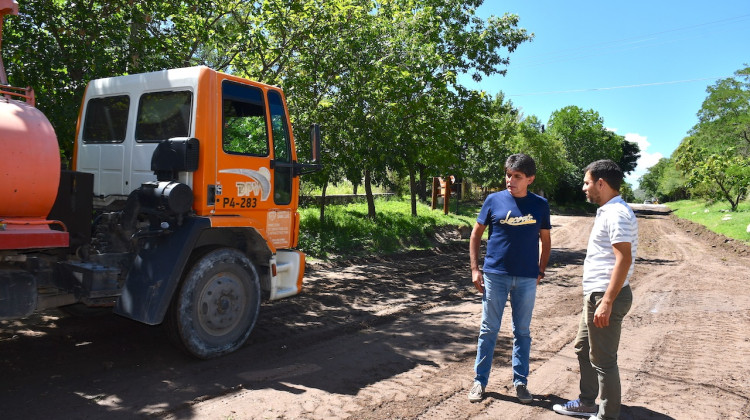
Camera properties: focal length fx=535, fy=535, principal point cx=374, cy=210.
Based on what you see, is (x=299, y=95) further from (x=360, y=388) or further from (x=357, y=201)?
(x=357, y=201)

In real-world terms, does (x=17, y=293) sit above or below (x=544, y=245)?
below

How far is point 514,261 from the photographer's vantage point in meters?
4.34

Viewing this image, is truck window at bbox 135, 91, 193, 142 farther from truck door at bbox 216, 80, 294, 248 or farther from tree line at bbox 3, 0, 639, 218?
tree line at bbox 3, 0, 639, 218

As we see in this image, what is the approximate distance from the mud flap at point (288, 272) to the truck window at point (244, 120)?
122 cm

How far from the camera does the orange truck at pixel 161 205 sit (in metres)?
4.18

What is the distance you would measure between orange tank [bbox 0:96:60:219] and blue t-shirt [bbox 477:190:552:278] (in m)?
3.51

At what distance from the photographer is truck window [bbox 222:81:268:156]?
5.42 m

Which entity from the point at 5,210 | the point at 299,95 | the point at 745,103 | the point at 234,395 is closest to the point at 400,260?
the point at 299,95

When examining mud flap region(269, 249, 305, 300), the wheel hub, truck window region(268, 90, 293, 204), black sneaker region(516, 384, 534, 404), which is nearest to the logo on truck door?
truck window region(268, 90, 293, 204)

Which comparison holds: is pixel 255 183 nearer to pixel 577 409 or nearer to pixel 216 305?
pixel 216 305

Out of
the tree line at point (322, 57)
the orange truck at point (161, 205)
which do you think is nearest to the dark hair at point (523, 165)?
the orange truck at point (161, 205)

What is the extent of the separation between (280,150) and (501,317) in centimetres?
310

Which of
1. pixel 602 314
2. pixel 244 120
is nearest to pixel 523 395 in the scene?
pixel 602 314

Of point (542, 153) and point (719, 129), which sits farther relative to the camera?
point (719, 129)
